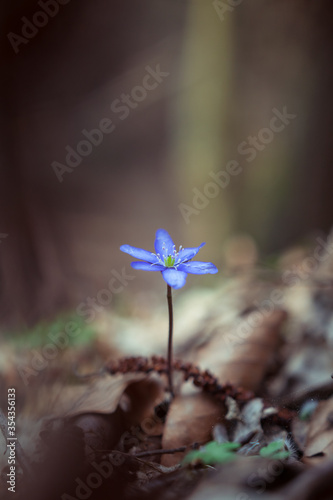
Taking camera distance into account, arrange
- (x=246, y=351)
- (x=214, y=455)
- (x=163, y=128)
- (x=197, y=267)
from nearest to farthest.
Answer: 1. (x=214, y=455)
2. (x=197, y=267)
3. (x=246, y=351)
4. (x=163, y=128)

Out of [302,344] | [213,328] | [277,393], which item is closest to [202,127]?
[213,328]

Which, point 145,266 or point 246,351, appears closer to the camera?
point 145,266

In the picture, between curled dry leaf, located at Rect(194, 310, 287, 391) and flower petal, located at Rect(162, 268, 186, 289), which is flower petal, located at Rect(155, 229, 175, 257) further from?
curled dry leaf, located at Rect(194, 310, 287, 391)

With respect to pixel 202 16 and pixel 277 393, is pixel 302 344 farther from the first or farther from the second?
pixel 202 16

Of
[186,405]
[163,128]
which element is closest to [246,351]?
[186,405]

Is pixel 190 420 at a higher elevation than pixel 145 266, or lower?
lower

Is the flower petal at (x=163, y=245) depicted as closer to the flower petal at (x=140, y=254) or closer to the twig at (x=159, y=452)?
the flower petal at (x=140, y=254)

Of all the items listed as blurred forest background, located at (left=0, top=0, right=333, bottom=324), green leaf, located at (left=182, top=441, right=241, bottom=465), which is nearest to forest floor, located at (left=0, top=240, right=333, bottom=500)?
green leaf, located at (left=182, top=441, right=241, bottom=465)

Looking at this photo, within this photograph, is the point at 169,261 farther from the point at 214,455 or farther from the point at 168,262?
the point at 214,455
